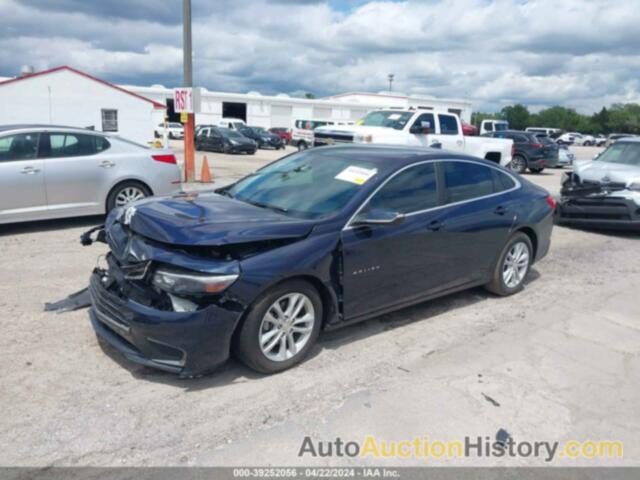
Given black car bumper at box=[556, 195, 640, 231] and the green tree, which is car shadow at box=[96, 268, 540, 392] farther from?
the green tree

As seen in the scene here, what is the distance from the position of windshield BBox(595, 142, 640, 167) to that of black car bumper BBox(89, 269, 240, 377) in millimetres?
9376

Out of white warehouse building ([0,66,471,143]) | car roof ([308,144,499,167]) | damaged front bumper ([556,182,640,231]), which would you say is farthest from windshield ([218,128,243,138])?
car roof ([308,144,499,167])

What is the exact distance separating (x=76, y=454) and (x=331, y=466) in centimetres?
141

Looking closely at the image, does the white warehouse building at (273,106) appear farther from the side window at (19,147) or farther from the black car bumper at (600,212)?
the black car bumper at (600,212)

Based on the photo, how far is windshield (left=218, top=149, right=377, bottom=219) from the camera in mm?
4324

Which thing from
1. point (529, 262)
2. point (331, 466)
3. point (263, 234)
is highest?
point (263, 234)

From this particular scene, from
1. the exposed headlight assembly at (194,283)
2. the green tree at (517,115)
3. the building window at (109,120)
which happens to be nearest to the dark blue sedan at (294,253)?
the exposed headlight assembly at (194,283)

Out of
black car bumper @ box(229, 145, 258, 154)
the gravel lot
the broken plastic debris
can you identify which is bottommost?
the gravel lot

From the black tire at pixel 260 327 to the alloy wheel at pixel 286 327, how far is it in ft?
0.08

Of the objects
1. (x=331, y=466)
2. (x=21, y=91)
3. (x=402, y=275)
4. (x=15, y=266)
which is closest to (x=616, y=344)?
(x=402, y=275)

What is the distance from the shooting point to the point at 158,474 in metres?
2.81

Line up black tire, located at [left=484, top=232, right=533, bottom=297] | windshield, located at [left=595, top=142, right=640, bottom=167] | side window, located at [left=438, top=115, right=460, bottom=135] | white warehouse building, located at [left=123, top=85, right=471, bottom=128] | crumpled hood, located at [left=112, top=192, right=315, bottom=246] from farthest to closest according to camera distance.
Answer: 1. white warehouse building, located at [left=123, top=85, right=471, bottom=128]
2. side window, located at [left=438, top=115, right=460, bottom=135]
3. windshield, located at [left=595, top=142, right=640, bottom=167]
4. black tire, located at [left=484, top=232, right=533, bottom=297]
5. crumpled hood, located at [left=112, top=192, right=315, bottom=246]

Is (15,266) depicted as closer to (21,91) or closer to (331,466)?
(331,466)

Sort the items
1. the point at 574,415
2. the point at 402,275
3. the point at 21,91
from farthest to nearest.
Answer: the point at 21,91, the point at 402,275, the point at 574,415
